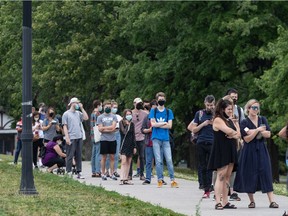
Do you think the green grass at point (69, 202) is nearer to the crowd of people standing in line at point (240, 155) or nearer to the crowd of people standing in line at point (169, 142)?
the crowd of people standing in line at point (240, 155)

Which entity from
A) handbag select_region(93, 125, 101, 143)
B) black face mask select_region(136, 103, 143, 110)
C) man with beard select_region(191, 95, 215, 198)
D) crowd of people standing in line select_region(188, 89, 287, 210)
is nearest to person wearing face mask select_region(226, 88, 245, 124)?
man with beard select_region(191, 95, 215, 198)

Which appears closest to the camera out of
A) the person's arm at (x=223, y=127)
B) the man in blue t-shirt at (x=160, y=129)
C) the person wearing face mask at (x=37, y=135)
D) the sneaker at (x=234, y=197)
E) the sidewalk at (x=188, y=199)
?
the sidewalk at (x=188, y=199)

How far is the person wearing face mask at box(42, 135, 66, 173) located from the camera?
930 inches

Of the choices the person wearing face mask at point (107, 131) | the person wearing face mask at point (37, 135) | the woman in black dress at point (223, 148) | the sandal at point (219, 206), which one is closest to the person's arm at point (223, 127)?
the woman in black dress at point (223, 148)

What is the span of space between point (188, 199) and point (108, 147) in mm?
5600

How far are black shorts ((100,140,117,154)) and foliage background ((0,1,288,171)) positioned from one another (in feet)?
39.9

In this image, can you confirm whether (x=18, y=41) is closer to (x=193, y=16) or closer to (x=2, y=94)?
(x=2, y=94)

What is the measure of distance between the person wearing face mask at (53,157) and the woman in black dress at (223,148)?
923cm

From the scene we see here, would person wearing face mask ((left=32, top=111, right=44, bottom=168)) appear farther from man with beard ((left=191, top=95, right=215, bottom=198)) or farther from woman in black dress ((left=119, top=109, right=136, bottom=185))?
man with beard ((left=191, top=95, right=215, bottom=198))

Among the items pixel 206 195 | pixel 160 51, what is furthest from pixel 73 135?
pixel 160 51

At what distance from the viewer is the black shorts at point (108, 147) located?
21875 millimetres

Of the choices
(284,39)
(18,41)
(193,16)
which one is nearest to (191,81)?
(193,16)

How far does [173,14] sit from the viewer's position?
3759 centimetres

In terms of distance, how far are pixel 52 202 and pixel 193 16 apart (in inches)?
940
